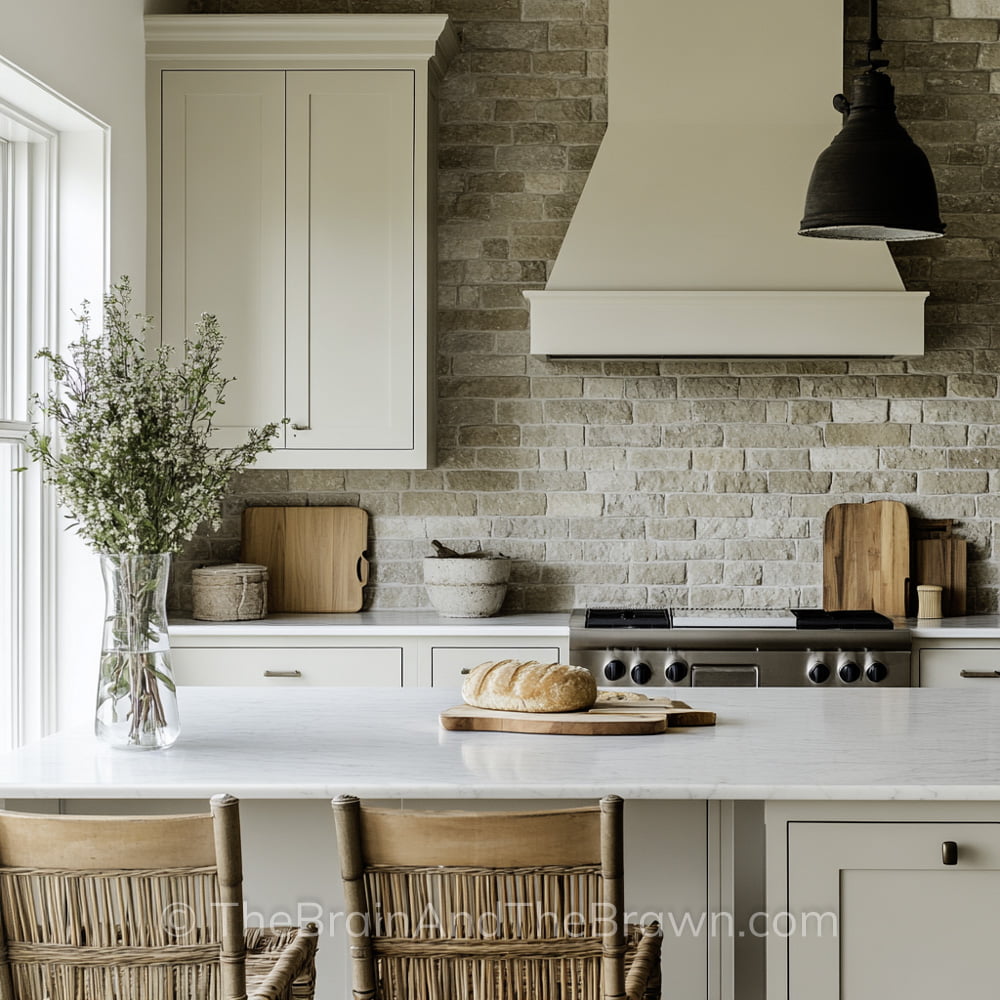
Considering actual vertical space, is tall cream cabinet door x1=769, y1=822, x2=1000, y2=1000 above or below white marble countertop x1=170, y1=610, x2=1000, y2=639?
below

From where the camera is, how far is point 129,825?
153 centimetres

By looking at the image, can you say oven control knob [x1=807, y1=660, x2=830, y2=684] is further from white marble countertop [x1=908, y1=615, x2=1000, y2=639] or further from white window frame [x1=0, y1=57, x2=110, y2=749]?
white window frame [x1=0, y1=57, x2=110, y2=749]

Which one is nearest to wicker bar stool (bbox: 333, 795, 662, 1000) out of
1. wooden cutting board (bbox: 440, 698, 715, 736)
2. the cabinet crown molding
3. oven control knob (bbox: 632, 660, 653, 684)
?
wooden cutting board (bbox: 440, 698, 715, 736)

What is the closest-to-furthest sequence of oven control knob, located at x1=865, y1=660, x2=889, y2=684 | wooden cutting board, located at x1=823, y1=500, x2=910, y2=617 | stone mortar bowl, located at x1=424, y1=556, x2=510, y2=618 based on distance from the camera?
oven control knob, located at x1=865, y1=660, x2=889, y2=684
stone mortar bowl, located at x1=424, y1=556, x2=510, y2=618
wooden cutting board, located at x1=823, y1=500, x2=910, y2=617

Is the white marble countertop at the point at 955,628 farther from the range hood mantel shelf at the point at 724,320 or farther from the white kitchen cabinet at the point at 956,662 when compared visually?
the range hood mantel shelf at the point at 724,320

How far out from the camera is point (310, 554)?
4.43 meters

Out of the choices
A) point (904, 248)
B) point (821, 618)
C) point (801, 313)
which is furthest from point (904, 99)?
point (821, 618)

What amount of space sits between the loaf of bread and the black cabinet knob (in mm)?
1546

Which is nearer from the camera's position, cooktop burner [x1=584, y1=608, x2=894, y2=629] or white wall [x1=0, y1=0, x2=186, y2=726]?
white wall [x1=0, y1=0, x2=186, y2=726]

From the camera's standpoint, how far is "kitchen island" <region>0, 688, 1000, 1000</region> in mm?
1870

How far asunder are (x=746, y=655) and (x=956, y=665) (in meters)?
0.68

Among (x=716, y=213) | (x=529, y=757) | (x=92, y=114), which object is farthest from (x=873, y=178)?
(x=92, y=114)

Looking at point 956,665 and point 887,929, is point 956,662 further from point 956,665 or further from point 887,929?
point 887,929

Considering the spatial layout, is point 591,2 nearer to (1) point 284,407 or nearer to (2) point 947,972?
(1) point 284,407
